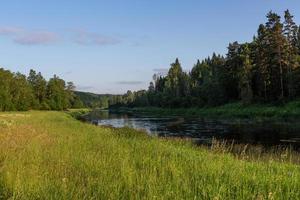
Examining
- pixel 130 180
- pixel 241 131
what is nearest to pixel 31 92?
pixel 241 131

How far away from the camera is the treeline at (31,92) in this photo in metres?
102

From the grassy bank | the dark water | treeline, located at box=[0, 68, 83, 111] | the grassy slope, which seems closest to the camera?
the grassy slope

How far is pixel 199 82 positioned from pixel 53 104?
52.5 m

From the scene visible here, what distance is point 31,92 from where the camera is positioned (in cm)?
12412

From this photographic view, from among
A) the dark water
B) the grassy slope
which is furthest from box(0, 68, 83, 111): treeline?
the grassy slope

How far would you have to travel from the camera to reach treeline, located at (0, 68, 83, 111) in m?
102

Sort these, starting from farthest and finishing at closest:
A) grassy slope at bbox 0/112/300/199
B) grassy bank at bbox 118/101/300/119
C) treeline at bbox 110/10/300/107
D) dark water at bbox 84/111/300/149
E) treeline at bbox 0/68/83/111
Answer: treeline at bbox 0/68/83/111 → treeline at bbox 110/10/300/107 → grassy bank at bbox 118/101/300/119 → dark water at bbox 84/111/300/149 → grassy slope at bbox 0/112/300/199

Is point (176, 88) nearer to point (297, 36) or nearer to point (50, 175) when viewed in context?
point (297, 36)

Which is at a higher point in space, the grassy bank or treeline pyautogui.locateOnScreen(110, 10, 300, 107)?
treeline pyautogui.locateOnScreen(110, 10, 300, 107)

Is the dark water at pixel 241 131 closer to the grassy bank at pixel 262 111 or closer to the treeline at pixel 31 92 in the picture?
the grassy bank at pixel 262 111

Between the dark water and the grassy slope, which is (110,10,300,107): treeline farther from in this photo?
the grassy slope

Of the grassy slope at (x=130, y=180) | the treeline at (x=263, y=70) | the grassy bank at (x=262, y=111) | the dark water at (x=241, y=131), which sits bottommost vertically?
the dark water at (x=241, y=131)

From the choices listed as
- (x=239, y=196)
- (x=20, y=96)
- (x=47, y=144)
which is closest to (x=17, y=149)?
(x=47, y=144)

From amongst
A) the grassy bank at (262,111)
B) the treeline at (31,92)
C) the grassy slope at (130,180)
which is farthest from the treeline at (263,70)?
the grassy slope at (130,180)
